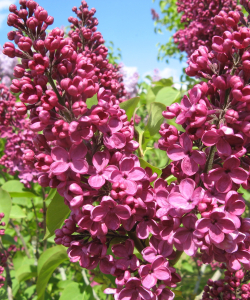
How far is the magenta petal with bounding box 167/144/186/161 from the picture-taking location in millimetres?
1091

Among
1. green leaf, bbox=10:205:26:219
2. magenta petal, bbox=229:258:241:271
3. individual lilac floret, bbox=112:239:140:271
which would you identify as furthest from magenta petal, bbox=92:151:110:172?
green leaf, bbox=10:205:26:219

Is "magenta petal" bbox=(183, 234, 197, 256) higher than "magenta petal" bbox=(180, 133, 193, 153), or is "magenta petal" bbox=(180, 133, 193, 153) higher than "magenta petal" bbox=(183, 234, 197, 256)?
"magenta petal" bbox=(180, 133, 193, 153)

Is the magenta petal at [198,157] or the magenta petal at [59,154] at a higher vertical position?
the magenta petal at [59,154]

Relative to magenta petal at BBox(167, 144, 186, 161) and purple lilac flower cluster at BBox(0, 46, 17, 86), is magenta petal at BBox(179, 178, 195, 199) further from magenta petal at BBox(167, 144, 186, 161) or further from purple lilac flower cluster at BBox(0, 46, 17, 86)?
purple lilac flower cluster at BBox(0, 46, 17, 86)

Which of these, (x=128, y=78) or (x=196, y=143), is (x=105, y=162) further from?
(x=128, y=78)

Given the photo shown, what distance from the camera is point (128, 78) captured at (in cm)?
686

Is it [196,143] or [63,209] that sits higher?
[196,143]

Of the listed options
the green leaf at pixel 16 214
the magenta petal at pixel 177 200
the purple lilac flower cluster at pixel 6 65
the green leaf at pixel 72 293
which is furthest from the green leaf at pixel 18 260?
the purple lilac flower cluster at pixel 6 65

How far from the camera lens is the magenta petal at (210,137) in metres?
1.00

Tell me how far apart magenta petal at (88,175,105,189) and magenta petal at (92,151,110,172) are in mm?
32

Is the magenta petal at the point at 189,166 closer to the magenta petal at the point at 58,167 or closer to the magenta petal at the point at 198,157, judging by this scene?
the magenta petal at the point at 198,157

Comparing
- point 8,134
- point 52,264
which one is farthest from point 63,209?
point 8,134

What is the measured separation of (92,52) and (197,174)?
4.09 ft

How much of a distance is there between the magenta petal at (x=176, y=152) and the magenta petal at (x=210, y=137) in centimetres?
11
